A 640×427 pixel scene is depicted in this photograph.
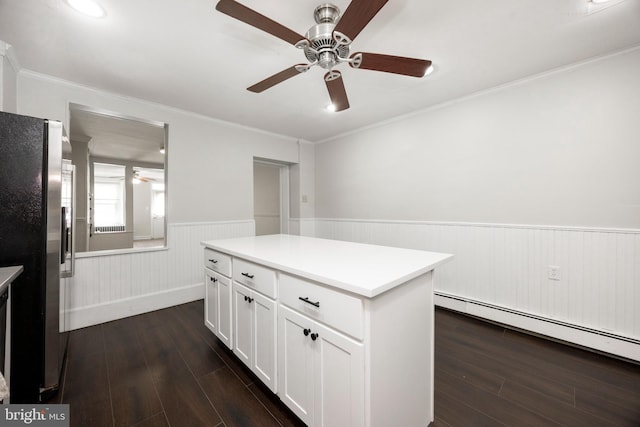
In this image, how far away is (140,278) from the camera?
2873 mm

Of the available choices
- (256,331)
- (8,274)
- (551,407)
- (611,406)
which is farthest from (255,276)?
(611,406)

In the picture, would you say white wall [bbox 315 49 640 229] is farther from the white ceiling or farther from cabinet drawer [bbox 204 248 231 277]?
cabinet drawer [bbox 204 248 231 277]

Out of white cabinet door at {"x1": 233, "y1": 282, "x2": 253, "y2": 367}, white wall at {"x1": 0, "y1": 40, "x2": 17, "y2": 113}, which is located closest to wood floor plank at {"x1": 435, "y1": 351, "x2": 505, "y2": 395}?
white cabinet door at {"x1": 233, "y1": 282, "x2": 253, "y2": 367}

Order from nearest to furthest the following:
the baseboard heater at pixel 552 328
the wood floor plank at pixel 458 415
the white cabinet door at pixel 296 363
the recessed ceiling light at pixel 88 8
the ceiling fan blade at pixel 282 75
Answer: the white cabinet door at pixel 296 363 < the wood floor plank at pixel 458 415 < the recessed ceiling light at pixel 88 8 < the ceiling fan blade at pixel 282 75 < the baseboard heater at pixel 552 328

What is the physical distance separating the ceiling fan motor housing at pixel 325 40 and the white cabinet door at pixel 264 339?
1.48 m

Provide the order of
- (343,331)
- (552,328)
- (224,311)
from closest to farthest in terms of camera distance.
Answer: (343,331) → (224,311) → (552,328)

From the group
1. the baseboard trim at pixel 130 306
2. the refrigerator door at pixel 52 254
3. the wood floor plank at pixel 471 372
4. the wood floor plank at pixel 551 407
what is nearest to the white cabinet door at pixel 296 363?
the wood floor plank at pixel 471 372

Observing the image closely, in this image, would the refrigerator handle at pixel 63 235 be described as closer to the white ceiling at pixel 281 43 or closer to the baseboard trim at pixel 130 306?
the baseboard trim at pixel 130 306

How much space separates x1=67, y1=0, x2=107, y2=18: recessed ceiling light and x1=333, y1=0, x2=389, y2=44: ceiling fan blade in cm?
146

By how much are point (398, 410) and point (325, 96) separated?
9.04 ft

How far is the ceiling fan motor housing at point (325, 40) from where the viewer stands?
140 centimetres

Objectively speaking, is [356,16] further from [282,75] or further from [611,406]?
[611,406]

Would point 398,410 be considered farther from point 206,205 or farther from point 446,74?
point 206,205

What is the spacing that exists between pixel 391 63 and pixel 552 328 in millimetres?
2628
